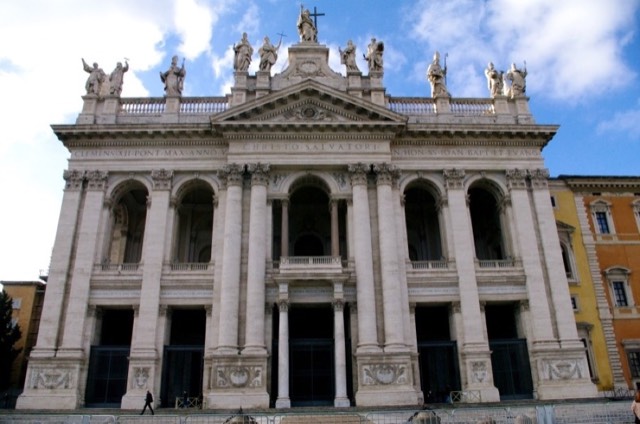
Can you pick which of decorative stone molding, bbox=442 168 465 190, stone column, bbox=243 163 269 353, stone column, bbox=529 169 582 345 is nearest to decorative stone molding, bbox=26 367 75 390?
stone column, bbox=243 163 269 353

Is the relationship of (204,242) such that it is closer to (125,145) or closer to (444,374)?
(125,145)

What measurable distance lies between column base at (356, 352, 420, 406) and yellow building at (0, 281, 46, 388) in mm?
27087

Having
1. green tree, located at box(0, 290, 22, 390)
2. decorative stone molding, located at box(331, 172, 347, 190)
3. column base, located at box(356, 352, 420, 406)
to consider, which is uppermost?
decorative stone molding, located at box(331, 172, 347, 190)

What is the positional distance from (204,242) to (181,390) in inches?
361

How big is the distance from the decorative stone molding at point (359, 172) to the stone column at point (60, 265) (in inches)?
581

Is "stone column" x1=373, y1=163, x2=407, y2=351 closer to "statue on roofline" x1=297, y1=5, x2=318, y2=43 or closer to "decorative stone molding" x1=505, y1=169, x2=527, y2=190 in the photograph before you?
"decorative stone molding" x1=505, y1=169, x2=527, y2=190

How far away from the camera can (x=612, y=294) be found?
3250cm

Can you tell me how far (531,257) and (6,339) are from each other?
33838 millimetres

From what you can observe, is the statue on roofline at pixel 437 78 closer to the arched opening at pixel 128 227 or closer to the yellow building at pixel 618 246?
the yellow building at pixel 618 246

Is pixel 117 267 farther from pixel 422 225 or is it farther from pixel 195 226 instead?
pixel 422 225

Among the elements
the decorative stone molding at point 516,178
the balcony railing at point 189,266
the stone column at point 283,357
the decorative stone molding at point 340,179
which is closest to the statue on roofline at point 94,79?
the balcony railing at point 189,266

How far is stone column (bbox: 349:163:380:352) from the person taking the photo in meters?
26.1

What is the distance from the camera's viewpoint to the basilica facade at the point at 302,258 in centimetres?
2592

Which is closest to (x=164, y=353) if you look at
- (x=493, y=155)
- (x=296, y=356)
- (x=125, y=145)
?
(x=296, y=356)
